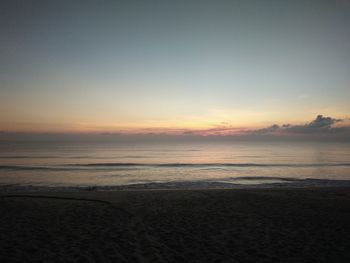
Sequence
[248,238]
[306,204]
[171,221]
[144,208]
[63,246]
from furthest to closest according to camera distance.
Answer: [306,204] → [144,208] → [171,221] → [248,238] → [63,246]

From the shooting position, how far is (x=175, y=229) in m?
9.02

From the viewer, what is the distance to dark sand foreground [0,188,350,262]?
6.84 meters

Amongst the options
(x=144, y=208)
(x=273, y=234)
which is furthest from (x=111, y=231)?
(x=273, y=234)

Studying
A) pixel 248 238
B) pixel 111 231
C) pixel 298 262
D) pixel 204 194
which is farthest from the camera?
pixel 204 194

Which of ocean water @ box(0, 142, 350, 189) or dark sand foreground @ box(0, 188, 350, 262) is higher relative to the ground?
dark sand foreground @ box(0, 188, 350, 262)

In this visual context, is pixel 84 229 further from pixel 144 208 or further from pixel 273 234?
pixel 273 234

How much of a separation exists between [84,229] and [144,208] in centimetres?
358

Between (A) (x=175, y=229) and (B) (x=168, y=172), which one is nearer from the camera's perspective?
(A) (x=175, y=229)

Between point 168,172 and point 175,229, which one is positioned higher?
point 175,229

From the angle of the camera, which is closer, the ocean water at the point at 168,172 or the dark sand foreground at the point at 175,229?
the dark sand foreground at the point at 175,229

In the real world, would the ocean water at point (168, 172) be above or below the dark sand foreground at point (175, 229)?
below

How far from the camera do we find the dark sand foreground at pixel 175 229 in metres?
6.84

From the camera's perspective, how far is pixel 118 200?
13.8 m

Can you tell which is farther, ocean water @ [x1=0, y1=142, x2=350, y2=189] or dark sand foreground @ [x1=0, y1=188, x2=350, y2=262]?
ocean water @ [x1=0, y1=142, x2=350, y2=189]
